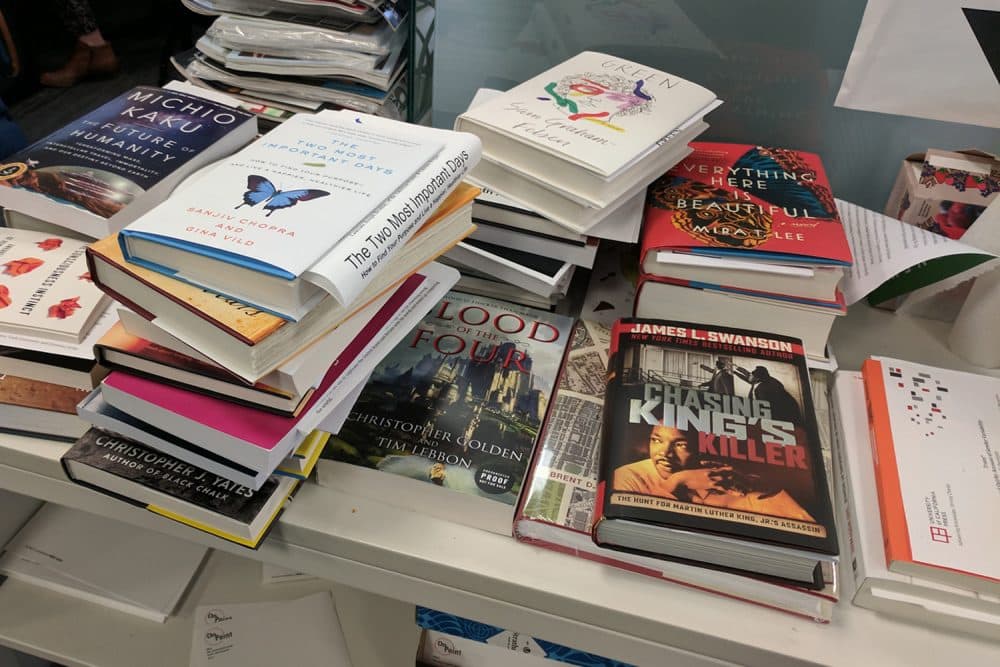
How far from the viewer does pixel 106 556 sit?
1.01 m

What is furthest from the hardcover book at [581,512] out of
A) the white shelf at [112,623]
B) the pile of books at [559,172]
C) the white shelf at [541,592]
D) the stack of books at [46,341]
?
the white shelf at [112,623]

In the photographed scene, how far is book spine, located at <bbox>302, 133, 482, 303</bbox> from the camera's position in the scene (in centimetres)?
51

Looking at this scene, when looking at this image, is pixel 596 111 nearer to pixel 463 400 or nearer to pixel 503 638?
pixel 463 400

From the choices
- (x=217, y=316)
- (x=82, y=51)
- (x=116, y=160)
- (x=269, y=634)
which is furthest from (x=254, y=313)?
(x=82, y=51)

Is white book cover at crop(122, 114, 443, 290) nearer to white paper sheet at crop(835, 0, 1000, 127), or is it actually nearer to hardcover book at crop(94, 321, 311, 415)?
hardcover book at crop(94, 321, 311, 415)

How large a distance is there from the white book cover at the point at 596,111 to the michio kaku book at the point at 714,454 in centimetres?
18

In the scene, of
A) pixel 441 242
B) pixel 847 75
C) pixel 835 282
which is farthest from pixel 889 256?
pixel 441 242

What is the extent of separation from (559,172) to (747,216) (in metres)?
0.21

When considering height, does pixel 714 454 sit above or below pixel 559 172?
below

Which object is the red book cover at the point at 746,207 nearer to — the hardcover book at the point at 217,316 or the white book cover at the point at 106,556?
the hardcover book at the point at 217,316

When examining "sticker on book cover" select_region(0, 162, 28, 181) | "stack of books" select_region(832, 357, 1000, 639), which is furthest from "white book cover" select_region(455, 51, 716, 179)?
"sticker on book cover" select_region(0, 162, 28, 181)

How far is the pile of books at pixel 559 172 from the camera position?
74cm

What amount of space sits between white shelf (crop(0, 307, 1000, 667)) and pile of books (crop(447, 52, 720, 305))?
0.94 ft

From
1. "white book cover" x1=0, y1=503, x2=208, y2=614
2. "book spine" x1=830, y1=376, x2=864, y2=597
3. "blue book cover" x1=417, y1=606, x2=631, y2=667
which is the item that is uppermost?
"book spine" x1=830, y1=376, x2=864, y2=597
